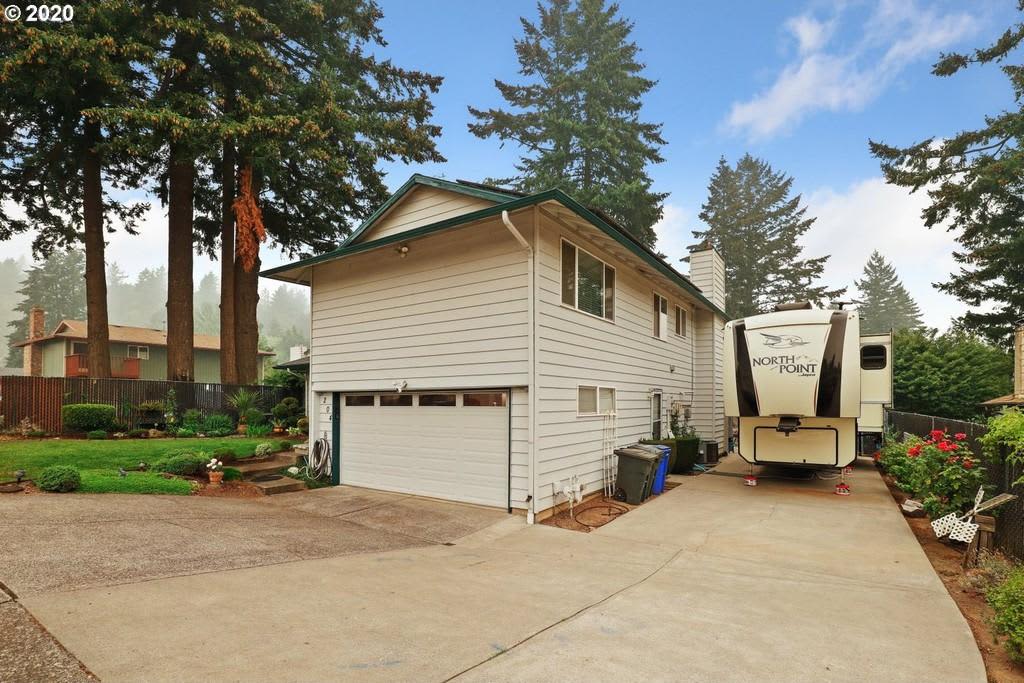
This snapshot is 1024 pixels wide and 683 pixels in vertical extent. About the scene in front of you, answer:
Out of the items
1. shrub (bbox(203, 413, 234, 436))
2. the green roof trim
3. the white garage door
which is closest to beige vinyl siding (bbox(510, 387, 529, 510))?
the white garage door

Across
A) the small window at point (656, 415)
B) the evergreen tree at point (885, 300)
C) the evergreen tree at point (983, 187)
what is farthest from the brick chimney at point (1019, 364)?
the evergreen tree at point (885, 300)

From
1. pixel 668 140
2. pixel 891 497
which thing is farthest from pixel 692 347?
pixel 668 140

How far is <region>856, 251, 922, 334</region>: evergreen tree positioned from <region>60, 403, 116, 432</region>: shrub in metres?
77.8

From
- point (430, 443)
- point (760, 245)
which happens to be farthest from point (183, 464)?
point (760, 245)

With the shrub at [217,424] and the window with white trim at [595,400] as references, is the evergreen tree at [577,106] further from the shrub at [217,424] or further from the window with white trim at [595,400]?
the window with white trim at [595,400]

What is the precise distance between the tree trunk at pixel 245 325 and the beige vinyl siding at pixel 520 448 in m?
14.1

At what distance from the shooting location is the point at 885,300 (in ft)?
221

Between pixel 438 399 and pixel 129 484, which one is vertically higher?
pixel 438 399

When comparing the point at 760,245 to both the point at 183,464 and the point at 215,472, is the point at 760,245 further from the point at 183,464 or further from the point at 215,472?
the point at 183,464

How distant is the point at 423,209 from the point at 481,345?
10.9 feet

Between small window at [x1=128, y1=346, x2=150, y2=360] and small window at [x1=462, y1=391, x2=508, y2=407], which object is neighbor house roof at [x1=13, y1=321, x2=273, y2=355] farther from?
small window at [x1=462, y1=391, x2=508, y2=407]

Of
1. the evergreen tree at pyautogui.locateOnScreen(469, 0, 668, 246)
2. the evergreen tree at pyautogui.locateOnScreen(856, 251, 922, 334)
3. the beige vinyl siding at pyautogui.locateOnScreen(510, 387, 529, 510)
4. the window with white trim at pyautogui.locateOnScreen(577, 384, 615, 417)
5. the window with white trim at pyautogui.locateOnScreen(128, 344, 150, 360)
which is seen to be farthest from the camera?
the evergreen tree at pyautogui.locateOnScreen(856, 251, 922, 334)

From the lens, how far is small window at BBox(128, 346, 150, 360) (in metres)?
28.5

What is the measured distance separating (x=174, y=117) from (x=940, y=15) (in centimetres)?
2000
